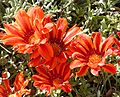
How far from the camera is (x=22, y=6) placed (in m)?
2.17

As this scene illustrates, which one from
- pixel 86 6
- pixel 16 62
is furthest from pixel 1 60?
pixel 86 6

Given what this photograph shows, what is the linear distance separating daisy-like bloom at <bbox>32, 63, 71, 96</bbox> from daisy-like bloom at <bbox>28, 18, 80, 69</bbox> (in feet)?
0.16

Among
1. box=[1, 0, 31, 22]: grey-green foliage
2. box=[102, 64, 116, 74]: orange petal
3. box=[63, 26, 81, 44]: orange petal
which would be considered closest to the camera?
box=[102, 64, 116, 74]: orange petal

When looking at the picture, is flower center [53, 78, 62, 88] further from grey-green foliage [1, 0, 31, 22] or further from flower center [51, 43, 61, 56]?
grey-green foliage [1, 0, 31, 22]

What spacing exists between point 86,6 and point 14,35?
26.4 inches

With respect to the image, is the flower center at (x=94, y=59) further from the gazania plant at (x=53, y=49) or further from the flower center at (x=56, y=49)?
the flower center at (x=56, y=49)

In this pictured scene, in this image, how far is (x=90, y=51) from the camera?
69.4 inches

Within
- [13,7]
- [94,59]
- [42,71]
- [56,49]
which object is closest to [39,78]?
[42,71]

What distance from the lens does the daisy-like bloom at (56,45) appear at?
1.63 m

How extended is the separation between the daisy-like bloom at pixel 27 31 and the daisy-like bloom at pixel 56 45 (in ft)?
0.11

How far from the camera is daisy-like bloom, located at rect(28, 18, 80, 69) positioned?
1628mm

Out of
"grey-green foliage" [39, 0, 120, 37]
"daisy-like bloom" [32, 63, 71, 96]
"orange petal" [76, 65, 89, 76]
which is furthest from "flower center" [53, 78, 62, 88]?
"grey-green foliage" [39, 0, 120, 37]

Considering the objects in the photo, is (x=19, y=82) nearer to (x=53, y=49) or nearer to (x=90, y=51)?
(x=53, y=49)

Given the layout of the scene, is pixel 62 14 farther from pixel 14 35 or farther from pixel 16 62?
pixel 14 35
